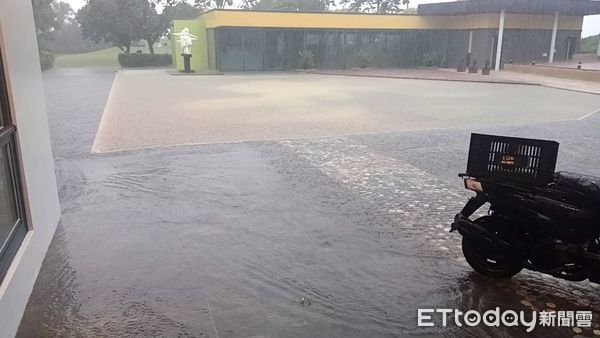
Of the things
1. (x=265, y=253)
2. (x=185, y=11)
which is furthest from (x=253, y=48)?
(x=265, y=253)

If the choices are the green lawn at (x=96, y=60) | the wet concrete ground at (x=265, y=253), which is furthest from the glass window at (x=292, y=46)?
the wet concrete ground at (x=265, y=253)

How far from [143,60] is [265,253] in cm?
3857

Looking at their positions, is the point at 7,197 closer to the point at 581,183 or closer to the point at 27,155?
the point at 27,155

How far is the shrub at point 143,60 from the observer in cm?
3931

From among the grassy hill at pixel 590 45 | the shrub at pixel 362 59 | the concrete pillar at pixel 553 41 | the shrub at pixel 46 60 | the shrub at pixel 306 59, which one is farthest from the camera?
the grassy hill at pixel 590 45

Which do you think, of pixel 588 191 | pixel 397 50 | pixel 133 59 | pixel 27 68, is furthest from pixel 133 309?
pixel 133 59

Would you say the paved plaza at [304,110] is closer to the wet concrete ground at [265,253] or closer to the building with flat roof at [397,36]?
the wet concrete ground at [265,253]

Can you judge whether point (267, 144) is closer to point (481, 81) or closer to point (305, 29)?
point (481, 81)

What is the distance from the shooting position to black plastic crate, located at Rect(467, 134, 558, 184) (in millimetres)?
3461

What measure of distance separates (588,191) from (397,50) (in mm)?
32361

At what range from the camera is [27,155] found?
166 inches

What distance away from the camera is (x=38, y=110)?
4883mm

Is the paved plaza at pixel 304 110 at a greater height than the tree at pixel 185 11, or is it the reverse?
the tree at pixel 185 11

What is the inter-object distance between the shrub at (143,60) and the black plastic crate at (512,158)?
39.4 m
